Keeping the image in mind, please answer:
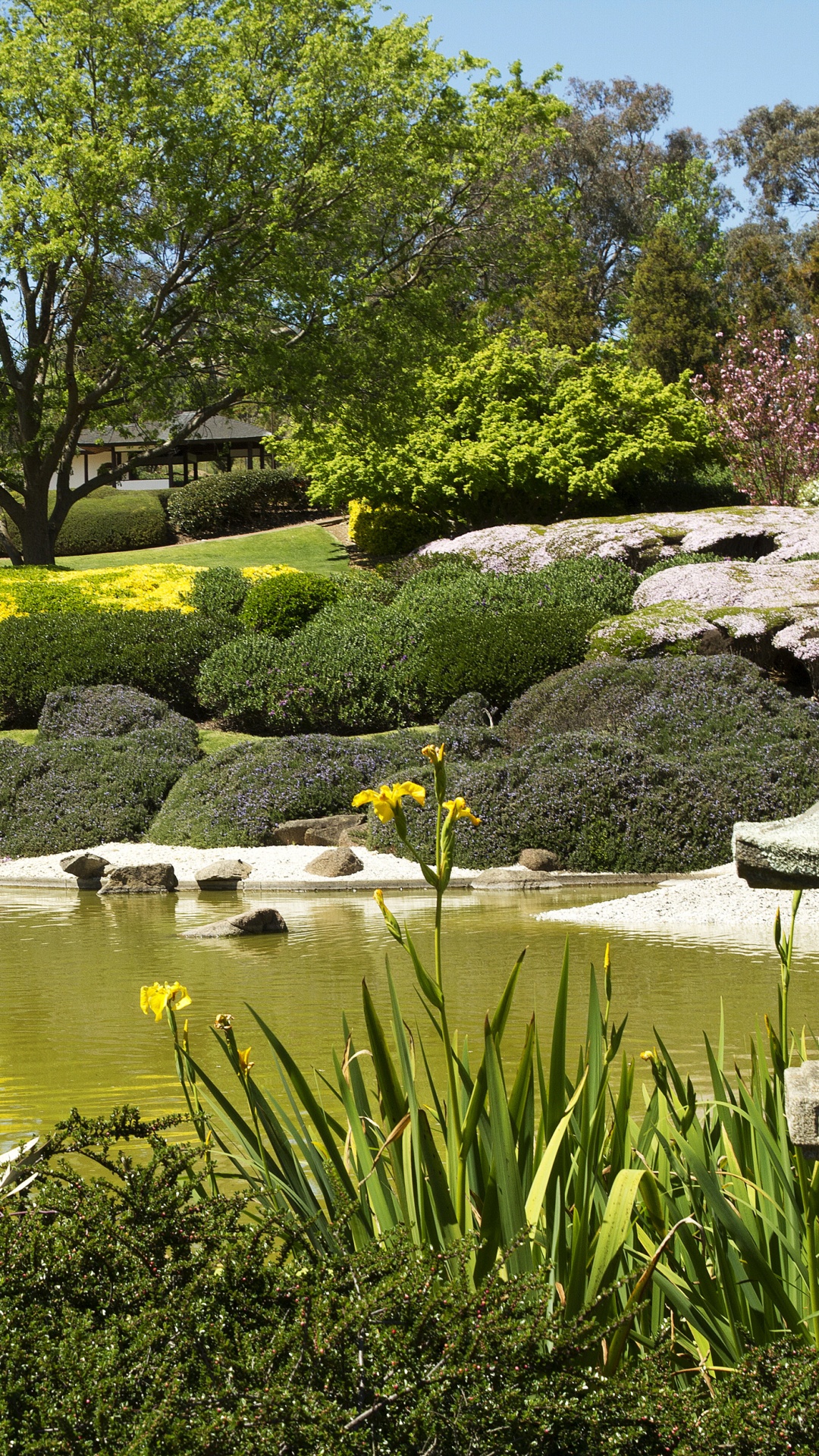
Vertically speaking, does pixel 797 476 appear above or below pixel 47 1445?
above

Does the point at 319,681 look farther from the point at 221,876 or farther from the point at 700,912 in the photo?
the point at 700,912

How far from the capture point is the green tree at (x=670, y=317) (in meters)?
39.4

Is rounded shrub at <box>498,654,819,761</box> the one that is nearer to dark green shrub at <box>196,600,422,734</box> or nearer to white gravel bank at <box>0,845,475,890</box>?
white gravel bank at <box>0,845,475,890</box>

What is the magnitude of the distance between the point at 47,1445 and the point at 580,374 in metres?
28.4

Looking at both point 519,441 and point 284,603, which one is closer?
point 284,603

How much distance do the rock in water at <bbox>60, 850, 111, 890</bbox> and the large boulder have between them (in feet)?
35.6

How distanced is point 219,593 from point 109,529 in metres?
17.4

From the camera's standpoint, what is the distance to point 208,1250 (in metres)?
2.09

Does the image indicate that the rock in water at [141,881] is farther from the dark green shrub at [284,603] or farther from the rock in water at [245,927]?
the dark green shrub at [284,603]

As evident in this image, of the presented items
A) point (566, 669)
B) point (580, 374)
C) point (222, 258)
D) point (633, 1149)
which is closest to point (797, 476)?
point (580, 374)

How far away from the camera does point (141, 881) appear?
1008 cm

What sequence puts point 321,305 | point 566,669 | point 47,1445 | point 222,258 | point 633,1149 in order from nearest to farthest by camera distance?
1. point 47,1445
2. point 633,1149
3. point 566,669
4. point 222,258
5. point 321,305

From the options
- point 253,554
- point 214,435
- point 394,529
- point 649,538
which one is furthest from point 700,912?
point 214,435

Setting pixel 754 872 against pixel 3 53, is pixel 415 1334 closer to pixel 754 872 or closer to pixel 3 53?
pixel 754 872
